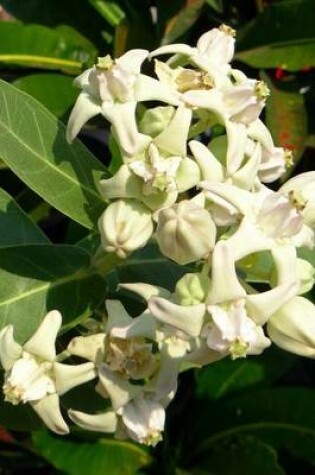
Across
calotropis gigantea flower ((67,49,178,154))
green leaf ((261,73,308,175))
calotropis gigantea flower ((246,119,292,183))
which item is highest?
calotropis gigantea flower ((67,49,178,154))

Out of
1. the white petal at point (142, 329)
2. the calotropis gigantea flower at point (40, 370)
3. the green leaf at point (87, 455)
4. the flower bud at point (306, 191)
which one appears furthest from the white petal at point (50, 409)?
the green leaf at point (87, 455)

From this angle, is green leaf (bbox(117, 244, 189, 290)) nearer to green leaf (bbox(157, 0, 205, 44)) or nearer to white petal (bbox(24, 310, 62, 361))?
white petal (bbox(24, 310, 62, 361))

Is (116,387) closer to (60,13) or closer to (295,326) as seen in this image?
(295,326)

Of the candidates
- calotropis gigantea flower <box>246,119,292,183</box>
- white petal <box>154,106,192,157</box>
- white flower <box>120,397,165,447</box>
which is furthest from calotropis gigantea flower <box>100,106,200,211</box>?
white flower <box>120,397,165,447</box>

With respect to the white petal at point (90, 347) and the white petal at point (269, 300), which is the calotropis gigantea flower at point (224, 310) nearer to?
the white petal at point (269, 300)

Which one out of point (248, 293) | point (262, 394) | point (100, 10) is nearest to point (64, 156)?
point (248, 293)

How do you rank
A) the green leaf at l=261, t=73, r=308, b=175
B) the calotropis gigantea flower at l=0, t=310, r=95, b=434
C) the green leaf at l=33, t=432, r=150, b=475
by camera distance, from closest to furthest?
1. the calotropis gigantea flower at l=0, t=310, r=95, b=434
2. the green leaf at l=261, t=73, r=308, b=175
3. the green leaf at l=33, t=432, r=150, b=475

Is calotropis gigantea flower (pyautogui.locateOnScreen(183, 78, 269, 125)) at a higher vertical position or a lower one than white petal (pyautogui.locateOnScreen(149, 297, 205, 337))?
higher
